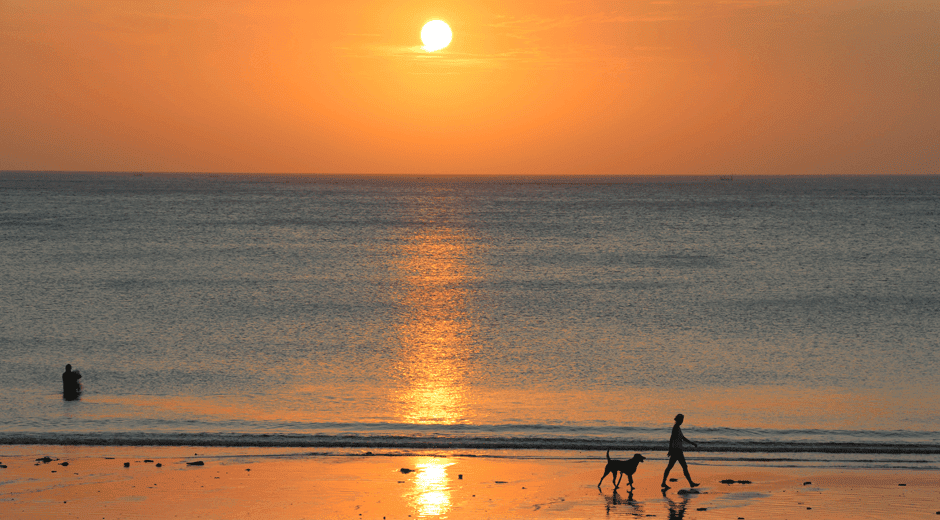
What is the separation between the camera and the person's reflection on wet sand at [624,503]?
49.5ft

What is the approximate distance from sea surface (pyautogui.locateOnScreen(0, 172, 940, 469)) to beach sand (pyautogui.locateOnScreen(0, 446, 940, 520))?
1622 mm

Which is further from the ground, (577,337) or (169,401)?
(577,337)

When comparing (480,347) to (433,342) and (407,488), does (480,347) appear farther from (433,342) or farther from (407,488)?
(407,488)

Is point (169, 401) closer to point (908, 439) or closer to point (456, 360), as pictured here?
point (456, 360)

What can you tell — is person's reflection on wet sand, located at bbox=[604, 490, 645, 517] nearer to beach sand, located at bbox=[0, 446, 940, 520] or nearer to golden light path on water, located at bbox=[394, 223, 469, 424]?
beach sand, located at bbox=[0, 446, 940, 520]

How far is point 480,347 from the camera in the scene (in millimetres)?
35656

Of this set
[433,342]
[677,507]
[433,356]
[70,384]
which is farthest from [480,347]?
[677,507]

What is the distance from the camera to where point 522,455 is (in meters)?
20.0

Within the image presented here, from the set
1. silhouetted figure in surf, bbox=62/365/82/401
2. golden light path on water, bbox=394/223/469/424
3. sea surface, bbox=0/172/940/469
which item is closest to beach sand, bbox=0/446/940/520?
sea surface, bbox=0/172/940/469

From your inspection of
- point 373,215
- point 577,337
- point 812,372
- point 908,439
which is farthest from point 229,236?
point 908,439

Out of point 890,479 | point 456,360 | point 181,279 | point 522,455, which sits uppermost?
point 181,279

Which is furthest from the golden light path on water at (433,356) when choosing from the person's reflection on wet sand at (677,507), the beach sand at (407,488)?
the person's reflection on wet sand at (677,507)

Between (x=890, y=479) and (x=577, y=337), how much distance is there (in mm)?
20305

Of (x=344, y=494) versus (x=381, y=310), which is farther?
(x=381, y=310)
